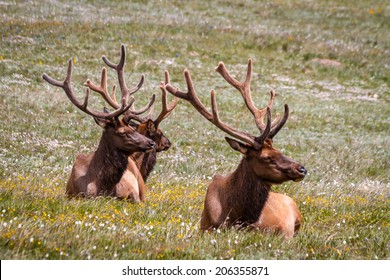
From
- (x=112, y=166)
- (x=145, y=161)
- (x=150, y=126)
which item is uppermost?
(x=150, y=126)

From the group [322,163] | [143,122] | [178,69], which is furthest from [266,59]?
[143,122]

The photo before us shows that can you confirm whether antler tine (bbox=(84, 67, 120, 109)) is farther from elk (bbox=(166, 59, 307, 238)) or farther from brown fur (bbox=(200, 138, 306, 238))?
brown fur (bbox=(200, 138, 306, 238))

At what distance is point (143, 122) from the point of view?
42.5 feet

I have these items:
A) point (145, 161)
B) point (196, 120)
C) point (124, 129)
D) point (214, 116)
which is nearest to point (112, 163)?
point (124, 129)

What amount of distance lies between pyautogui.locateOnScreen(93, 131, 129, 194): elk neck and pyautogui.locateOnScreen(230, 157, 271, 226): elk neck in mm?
3029

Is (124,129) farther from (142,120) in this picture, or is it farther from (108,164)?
(142,120)

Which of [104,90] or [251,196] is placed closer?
[251,196]

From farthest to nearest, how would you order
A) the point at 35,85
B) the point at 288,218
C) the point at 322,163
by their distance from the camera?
the point at 35,85 < the point at 322,163 < the point at 288,218

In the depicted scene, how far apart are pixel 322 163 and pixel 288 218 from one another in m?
8.99

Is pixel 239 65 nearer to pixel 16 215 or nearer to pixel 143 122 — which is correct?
pixel 143 122

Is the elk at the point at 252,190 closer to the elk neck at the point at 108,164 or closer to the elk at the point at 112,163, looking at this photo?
the elk at the point at 112,163

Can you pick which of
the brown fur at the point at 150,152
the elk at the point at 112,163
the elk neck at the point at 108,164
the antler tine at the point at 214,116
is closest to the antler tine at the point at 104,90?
the brown fur at the point at 150,152

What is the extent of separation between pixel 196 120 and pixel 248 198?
49.2 feet

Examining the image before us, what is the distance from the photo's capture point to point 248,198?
8.61m
